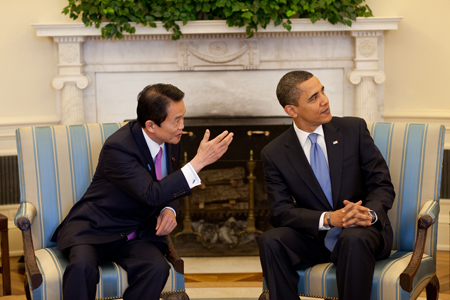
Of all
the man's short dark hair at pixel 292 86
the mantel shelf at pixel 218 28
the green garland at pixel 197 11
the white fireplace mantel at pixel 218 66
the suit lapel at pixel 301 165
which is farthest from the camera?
the white fireplace mantel at pixel 218 66

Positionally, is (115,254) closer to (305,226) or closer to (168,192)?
(168,192)

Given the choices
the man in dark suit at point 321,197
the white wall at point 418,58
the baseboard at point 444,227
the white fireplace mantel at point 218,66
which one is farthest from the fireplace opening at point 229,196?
the baseboard at point 444,227

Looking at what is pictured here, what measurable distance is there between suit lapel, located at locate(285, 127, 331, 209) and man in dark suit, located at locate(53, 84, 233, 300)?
1.30ft

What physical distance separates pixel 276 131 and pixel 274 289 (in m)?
1.73

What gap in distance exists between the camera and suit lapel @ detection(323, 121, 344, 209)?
7.98ft

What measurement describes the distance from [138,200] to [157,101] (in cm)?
46

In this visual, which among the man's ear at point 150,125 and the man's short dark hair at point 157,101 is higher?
the man's short dark hair at point 157,101

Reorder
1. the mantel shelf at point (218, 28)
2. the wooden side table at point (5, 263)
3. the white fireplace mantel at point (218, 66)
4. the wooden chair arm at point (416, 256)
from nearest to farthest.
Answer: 1. the wooden chair arm at point (416, 256)
2. the wooden side table at point (5, 263)
3. the mantel shelf at point (218, 28)
4. the white fireplace mantel at point (218, 66)

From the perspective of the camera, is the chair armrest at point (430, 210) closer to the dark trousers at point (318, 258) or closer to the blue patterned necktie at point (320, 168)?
the dark trousers at point (318, 258)

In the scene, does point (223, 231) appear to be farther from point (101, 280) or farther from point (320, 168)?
point (101, 280)

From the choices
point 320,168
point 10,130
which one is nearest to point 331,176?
point 320,168

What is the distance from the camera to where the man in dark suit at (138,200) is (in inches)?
87.0

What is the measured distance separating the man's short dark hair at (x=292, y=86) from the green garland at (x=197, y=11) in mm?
1195

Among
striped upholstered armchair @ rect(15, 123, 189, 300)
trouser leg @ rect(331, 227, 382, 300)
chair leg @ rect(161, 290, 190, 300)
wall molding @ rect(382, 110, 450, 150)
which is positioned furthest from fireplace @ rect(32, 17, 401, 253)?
trouser leg @ rect(331, 227, 382, 300)
